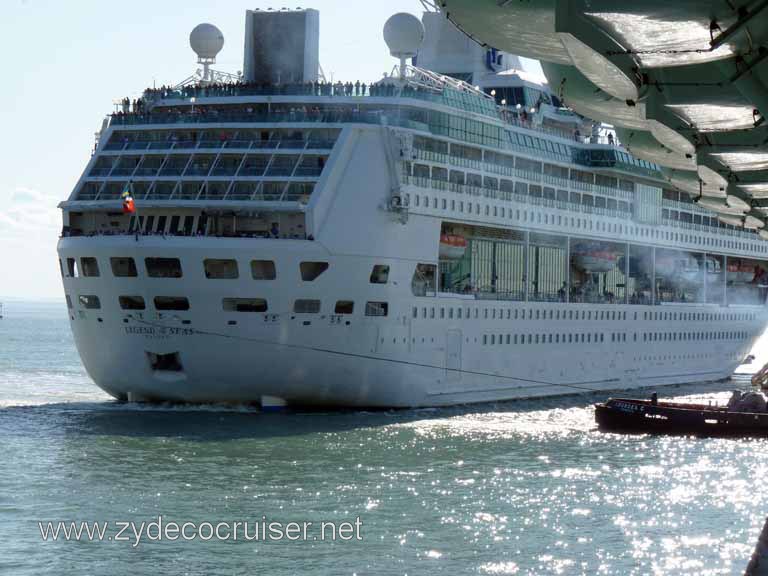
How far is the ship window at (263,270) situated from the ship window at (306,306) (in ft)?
3.44

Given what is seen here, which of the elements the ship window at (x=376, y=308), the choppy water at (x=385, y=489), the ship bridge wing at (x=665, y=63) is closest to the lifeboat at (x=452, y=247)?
the ship window at (x=376, y=308)

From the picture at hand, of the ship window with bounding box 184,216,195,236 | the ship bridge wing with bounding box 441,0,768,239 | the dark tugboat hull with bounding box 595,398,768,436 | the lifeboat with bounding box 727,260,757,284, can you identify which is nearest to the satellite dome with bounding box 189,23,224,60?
the ship window with bounding box 184,216,195,236

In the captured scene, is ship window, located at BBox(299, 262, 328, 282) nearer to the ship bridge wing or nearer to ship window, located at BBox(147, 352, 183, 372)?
ship window, located at BBox(147, 352, 183, 372)

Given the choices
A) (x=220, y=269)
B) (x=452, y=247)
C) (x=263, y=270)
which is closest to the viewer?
(x=263, y=270)

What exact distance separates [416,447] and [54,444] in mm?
9015

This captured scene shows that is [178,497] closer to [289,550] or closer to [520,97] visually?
[289,550]

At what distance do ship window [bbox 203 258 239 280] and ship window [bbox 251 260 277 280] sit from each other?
0.51m

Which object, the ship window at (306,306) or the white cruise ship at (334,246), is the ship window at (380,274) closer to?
the white cruise ship at (334,246)

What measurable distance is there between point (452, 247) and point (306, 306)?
845cm

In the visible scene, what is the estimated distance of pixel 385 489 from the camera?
27.8 meters

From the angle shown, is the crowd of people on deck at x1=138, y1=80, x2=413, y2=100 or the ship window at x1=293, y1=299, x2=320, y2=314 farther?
the crowd of people on deck at x1=138, y1=80, x2=413, y2=100

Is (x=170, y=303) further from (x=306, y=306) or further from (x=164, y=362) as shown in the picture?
(x=306, y=306)

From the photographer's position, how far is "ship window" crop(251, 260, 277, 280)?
3912cm

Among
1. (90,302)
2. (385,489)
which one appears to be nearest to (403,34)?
(90,302)
